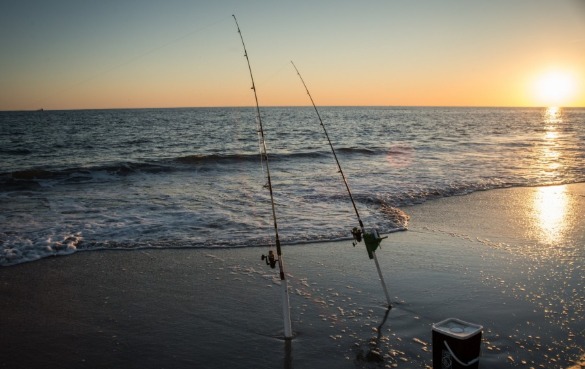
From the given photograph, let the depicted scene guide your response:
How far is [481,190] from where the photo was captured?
12141 mm

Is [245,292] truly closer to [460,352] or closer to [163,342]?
[163,342]

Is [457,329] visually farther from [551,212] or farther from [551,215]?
[551,212]

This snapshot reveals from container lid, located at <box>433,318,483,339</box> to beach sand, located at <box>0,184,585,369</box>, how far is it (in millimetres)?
622

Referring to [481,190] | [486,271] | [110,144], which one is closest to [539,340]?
[486,271]

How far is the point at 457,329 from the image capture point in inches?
124

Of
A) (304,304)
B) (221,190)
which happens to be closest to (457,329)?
(304,304)

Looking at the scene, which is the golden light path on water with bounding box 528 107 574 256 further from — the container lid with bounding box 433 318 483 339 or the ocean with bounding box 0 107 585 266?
the container lid with bounding box 433 318 483 339

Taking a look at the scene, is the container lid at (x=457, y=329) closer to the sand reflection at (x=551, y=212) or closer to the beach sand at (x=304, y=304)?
the beach sand at (x=304, y=304)

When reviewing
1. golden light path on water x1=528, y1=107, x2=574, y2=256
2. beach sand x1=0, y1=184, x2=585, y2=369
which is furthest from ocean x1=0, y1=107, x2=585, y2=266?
golden light path on water x1=528, y1=107, x2=574, y2=256

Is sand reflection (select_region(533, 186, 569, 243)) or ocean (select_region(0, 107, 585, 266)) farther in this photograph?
ocean (select_region(0, 107, 585, 266))

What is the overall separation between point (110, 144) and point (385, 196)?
22.1 m

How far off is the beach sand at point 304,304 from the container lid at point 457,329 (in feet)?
2.04

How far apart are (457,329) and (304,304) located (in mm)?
2110

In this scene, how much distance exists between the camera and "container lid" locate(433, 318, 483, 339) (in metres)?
3.03
